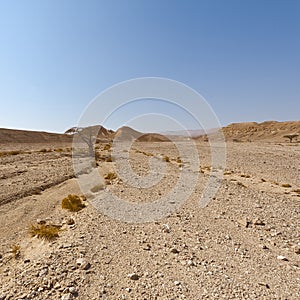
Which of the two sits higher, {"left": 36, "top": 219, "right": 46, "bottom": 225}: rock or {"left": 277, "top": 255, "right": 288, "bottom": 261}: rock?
{"left": 277, "top": 255, "right": 288, "bottom": 261}: rock

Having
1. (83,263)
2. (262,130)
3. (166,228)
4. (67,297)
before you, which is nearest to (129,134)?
(166,228)

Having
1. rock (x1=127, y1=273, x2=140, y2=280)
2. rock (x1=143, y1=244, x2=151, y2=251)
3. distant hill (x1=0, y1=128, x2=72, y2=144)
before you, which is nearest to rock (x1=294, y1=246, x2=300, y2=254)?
rock (x1=143, y1=244, x2=151, y2=251)

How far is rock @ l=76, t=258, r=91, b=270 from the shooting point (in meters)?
4.39

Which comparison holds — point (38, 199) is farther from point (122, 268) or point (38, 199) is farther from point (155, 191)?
point (122, 268)

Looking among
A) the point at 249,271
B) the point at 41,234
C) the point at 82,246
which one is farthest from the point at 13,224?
the point at 249,271

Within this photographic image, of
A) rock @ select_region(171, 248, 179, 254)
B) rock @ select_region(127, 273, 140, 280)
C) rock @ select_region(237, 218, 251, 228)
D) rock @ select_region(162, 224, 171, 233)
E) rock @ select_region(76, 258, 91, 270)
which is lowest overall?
rock @ select_region(127, 273, 140, 280)

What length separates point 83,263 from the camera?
447 centimetres

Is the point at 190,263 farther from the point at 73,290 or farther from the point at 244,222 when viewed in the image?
the point at 244,222

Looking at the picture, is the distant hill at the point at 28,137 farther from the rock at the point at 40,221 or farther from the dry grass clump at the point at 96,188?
the rock at the point at 40,221

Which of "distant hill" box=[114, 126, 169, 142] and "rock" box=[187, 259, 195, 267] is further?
"distant hill" box=[114, 126, 169, 142]

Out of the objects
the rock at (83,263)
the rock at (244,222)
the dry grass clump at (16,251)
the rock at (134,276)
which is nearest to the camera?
the rock at (134,276)

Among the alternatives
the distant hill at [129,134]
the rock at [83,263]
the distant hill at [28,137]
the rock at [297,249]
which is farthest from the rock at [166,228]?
the distant hill at [28,137]

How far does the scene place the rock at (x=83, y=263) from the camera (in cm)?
439

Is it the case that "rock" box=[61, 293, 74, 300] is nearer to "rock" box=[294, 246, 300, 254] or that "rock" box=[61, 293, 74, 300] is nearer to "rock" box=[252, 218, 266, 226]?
"rock" box=[294, 246, 300, 254]
